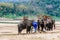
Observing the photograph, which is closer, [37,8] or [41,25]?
[41,25]

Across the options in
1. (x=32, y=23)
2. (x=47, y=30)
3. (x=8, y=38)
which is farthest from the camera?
(x=47, y=30)

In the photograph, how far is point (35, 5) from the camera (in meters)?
24.6

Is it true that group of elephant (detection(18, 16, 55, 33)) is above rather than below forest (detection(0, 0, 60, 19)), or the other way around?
below

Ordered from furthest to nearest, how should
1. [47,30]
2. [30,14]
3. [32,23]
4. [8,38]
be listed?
1. [30,14]
2. [47,30]
3. [32,23]
4. [8,38]

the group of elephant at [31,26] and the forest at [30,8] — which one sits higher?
the forest at [30,8]

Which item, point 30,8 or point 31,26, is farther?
point 30,8

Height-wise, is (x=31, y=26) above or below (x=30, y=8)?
below

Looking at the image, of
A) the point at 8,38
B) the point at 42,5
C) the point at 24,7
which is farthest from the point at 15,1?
the point at 8,38

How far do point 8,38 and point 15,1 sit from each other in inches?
520

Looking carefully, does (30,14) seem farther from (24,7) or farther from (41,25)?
(41,25)

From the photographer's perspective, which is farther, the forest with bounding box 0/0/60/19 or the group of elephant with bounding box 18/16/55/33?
the forest with bounding box 0/0/60/19

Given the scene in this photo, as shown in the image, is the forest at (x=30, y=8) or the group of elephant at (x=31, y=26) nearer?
the group of elephant at (x=31, y=26)

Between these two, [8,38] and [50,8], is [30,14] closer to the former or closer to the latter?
[50,8]

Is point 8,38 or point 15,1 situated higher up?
point 15,1
